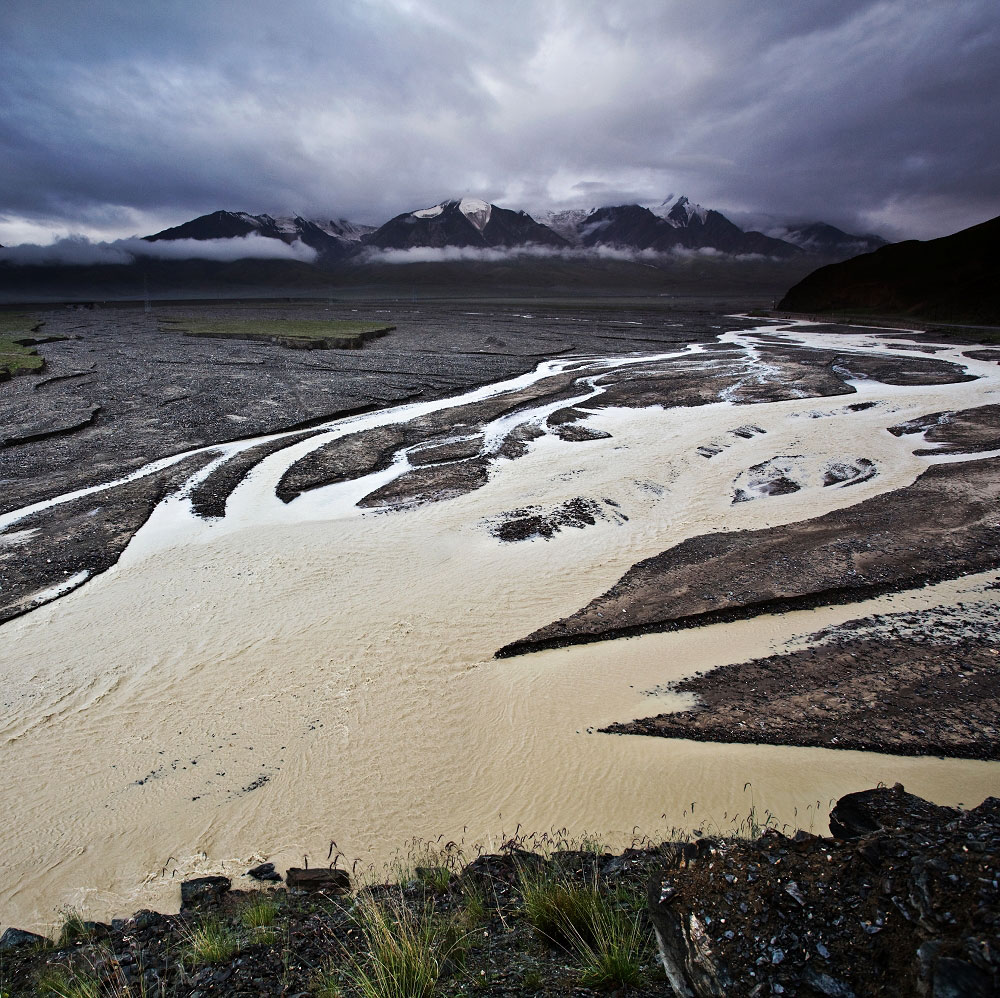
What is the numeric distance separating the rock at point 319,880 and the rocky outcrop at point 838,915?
297 centimetres

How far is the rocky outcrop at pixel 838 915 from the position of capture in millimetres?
2850

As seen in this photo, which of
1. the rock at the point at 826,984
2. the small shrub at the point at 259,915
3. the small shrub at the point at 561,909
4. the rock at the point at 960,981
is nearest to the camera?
the rock at the point at 960,981

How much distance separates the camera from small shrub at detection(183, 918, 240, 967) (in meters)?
4.19

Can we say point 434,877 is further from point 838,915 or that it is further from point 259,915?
point 838,915

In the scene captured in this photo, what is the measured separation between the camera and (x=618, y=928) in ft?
13.3

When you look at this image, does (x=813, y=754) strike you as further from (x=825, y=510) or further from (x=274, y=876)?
(x=825, y=510)

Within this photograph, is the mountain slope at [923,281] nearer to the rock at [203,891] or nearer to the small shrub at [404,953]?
the small shrub at [404,953]

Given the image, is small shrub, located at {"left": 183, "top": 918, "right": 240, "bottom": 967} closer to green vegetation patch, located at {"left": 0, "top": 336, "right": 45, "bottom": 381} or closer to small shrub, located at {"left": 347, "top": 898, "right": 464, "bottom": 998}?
small shrub, located at {"left": 347, "top": 898, "right": 464, "bottom": 998}

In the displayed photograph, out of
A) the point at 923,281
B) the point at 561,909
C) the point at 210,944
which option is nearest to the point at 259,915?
the point at 210,944

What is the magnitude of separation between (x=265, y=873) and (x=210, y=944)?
150cm

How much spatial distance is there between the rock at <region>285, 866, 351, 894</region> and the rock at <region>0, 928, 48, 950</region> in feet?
6.15

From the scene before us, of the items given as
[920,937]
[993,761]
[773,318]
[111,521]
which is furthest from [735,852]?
[773,318]

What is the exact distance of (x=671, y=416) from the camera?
23.0m

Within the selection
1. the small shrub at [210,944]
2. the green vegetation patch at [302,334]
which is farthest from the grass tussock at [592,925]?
the green vegetation patch at [302,334]
